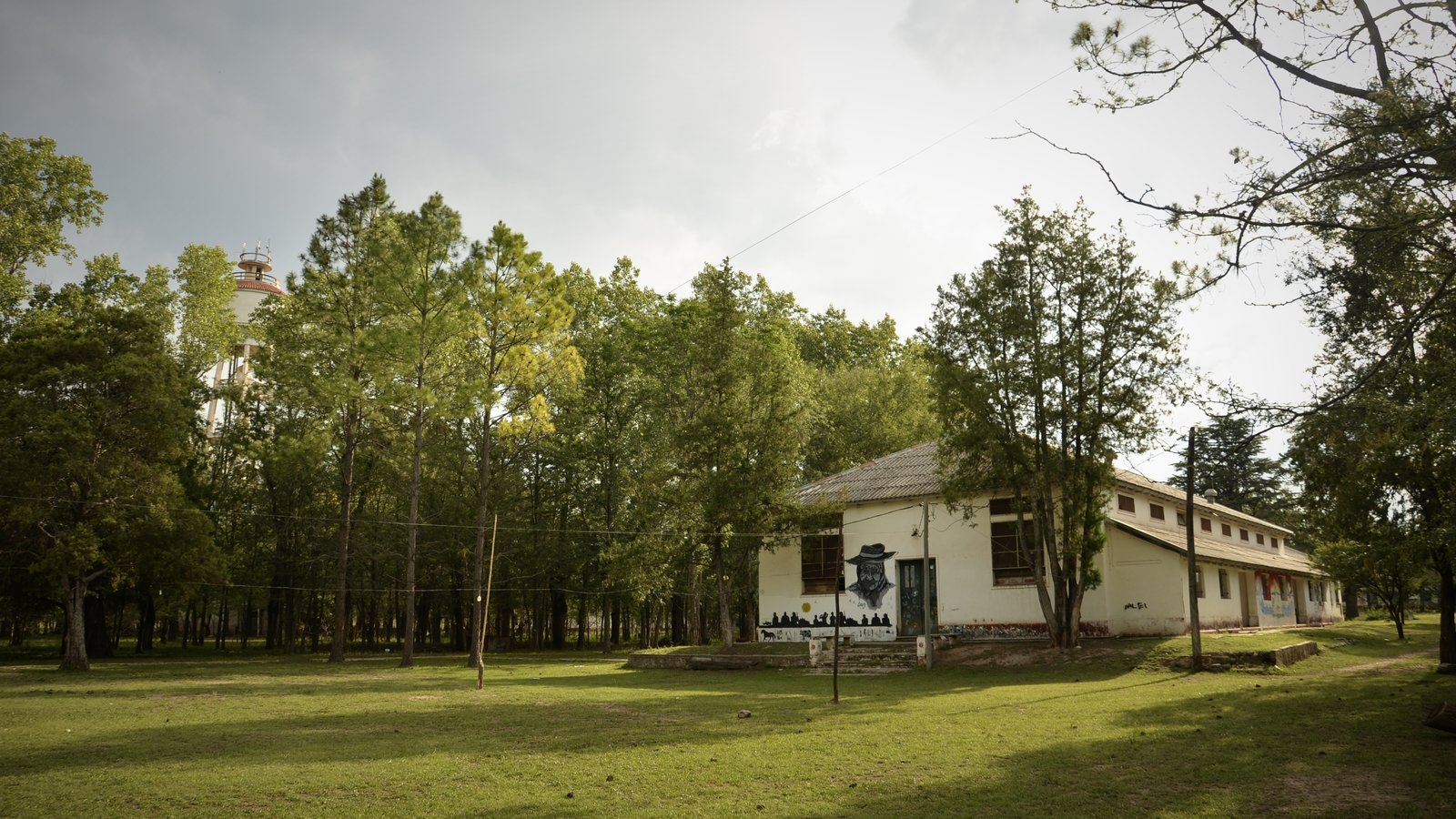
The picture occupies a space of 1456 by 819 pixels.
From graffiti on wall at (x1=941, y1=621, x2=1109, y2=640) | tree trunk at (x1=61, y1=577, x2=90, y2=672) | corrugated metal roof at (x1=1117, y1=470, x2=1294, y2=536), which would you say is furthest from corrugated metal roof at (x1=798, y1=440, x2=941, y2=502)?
tree trunk at (x1=61, y1=577, x2=90, y2=672)

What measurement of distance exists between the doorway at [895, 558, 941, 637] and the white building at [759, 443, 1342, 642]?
3cm

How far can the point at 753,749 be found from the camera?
10.5m

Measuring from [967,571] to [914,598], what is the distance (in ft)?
6.83

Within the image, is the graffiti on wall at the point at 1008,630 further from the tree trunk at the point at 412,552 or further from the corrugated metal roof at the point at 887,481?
the tree trunk at the point at 412,552

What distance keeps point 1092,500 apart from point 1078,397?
9.48 feet

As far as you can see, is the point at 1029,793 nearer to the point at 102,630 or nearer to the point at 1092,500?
the point at 1092,500

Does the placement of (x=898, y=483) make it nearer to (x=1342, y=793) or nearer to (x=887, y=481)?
(x=887, y=481)

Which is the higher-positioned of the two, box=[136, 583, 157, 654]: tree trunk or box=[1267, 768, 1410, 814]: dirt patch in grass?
box=[1267, 768, 1410, 814]: dirt patch in grass

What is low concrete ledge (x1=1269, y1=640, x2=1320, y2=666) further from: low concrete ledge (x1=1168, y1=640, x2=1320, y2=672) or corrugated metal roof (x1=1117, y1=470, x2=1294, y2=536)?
corrugated metal roof (x1=1117, y1=470, x2=1294, y2=536)

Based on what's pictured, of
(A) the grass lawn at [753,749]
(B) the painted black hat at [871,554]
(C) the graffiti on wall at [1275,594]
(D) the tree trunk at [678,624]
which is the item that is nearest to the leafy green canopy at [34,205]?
(A) the grass lawn at [753,749]

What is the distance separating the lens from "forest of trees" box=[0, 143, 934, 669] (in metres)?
25.5

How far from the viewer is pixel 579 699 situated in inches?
676

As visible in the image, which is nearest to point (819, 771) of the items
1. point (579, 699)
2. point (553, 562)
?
point (579, 699)

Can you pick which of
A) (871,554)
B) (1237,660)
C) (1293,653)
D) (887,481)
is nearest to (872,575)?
(871,554)
